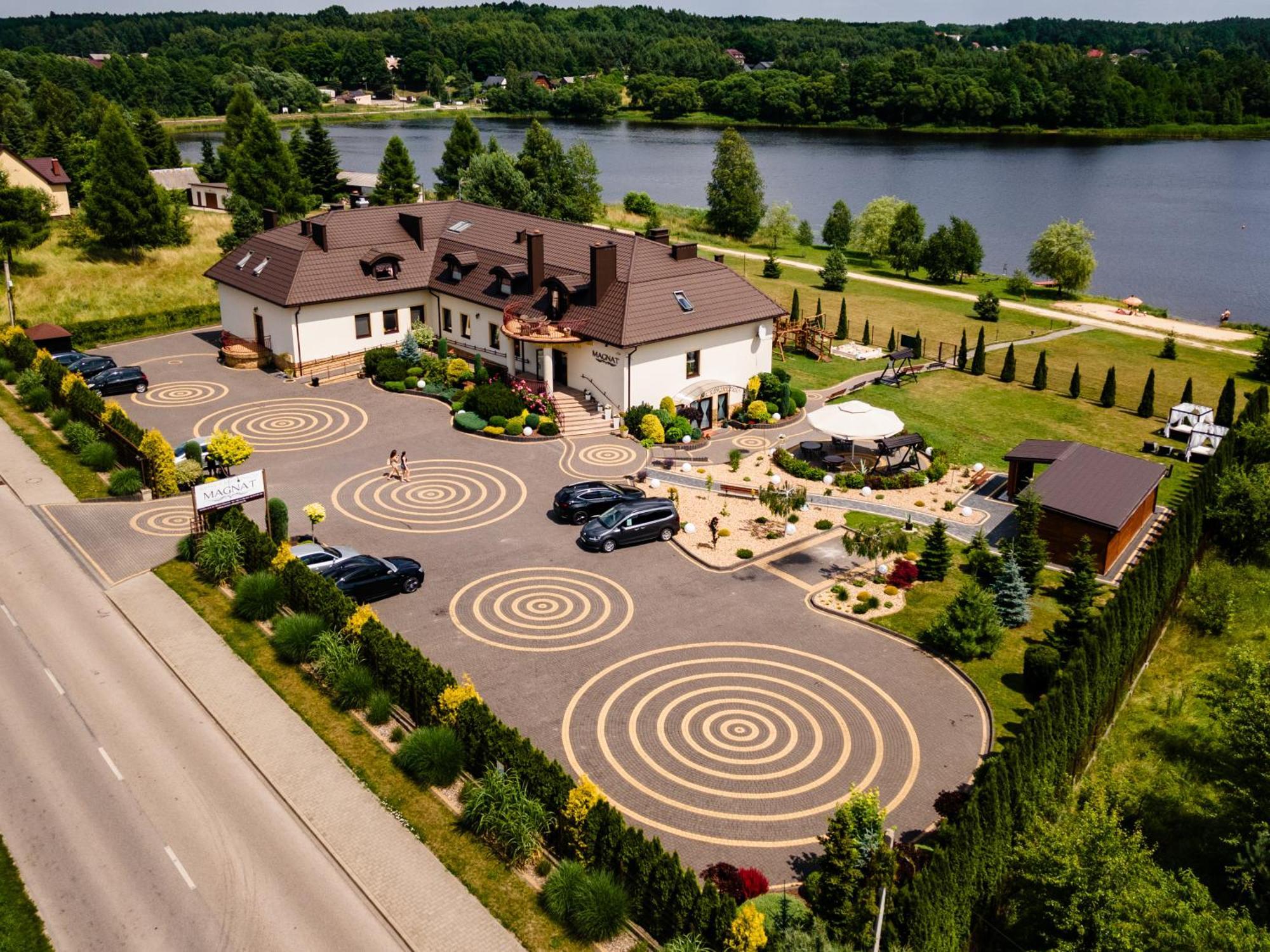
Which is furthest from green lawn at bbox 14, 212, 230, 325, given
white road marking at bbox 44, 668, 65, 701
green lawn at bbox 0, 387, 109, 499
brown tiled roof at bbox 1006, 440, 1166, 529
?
brown tiled roof at bbox 1006, 440, 1166, 529

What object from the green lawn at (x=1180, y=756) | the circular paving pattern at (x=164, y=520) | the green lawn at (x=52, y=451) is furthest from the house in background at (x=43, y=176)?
the green lawn at (x=1180, y=756)

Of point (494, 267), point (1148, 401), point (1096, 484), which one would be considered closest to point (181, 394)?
point (494, 267)

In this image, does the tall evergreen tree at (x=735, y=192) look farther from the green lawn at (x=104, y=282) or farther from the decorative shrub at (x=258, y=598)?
the decorative shrub at (x=258, y=598)

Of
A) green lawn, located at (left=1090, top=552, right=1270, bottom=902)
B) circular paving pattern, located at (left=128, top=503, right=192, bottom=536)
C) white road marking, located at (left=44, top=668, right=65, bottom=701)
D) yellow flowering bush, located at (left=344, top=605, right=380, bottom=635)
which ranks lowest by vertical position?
green lawn, located at (left=1090, top=552, right=1270, bottom=902)

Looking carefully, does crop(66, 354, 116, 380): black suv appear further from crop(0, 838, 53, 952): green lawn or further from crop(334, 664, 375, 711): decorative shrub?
crop(0, 838, 53, 952): green lawn

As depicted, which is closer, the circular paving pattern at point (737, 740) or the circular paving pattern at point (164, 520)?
the circular paving pattern at point (737, 740)

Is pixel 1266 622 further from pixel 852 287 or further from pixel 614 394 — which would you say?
pixel 852 287

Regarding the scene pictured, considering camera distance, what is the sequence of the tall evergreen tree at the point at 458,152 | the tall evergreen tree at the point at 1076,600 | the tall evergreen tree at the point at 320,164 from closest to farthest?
the tall evergreen tree at the point at 1076,600 < the tall evergreen tree at the point at 320,164 < the tall evergreen tree at the point at 458,152
